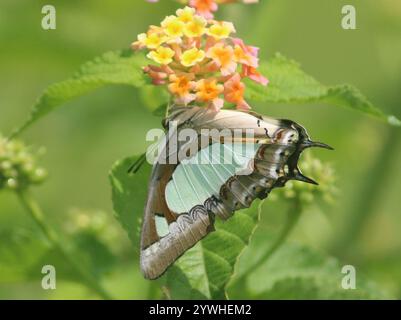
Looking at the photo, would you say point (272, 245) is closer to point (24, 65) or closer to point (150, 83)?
point (150, 83)

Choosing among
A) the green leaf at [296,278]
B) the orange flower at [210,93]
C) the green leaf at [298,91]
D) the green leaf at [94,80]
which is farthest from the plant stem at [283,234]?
the green leaf at [94,80]

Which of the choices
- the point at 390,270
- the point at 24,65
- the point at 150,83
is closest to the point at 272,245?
the point at 150,83

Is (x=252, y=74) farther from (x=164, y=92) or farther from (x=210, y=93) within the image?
(x=164, y=92)

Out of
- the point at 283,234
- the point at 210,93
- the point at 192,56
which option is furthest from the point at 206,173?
the point at 283,234

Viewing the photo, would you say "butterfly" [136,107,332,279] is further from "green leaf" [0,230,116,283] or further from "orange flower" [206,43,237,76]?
"green leaf" [0,230,116,283]
